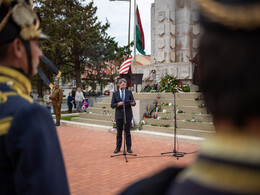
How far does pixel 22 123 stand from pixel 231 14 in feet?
3.27

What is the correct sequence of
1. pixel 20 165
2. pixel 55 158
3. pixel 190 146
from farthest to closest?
pixel 190 146
pixel 55 158
pixel 20 165

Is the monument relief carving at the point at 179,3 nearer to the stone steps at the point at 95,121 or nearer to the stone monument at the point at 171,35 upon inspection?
the stone monument at the point at 171,35

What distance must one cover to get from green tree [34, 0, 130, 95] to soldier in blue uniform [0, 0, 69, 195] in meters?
20.7

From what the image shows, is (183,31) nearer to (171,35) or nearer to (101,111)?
(171,35)

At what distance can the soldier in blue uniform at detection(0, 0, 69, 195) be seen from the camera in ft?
3.64

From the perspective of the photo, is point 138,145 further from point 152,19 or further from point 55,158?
point 152,19

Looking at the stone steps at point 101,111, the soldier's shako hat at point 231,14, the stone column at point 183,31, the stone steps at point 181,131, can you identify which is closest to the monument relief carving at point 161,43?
the stone column at point 183,31

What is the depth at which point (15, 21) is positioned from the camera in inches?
51.8

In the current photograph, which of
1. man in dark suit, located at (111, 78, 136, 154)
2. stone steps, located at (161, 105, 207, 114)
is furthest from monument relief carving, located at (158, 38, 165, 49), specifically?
man in dark suit, located at (111, 78, 136, 154)

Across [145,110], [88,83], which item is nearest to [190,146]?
[145,110]

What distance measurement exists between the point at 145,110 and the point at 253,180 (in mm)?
10935

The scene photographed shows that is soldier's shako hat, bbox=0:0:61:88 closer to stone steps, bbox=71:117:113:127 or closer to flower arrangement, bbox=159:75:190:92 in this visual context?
stone steps, bbox=71:117:113:127

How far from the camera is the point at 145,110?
11.5 m

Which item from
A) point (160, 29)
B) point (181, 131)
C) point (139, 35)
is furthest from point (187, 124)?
point (139, 35)
